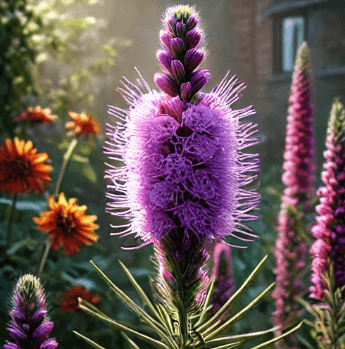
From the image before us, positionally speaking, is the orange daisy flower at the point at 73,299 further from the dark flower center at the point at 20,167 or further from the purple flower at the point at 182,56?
the purple flower at the point at 182,56

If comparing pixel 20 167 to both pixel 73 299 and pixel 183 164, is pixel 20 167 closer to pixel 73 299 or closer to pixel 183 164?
pixel 73 299

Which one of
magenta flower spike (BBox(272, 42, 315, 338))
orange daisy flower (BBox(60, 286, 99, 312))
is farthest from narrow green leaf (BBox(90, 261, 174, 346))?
magenta flower spike (BBox(272, 42, 315, 338))

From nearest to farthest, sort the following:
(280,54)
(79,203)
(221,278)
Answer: (221,278), (79,203), (280,54)

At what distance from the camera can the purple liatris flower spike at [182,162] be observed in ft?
4.64

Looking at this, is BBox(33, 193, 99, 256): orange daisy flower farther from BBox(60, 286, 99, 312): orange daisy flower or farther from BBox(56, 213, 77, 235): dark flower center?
BBox(60, 286, 99, 312): orange daisy flower

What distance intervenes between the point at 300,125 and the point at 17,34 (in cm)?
263

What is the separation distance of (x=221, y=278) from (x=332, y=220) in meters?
0.69

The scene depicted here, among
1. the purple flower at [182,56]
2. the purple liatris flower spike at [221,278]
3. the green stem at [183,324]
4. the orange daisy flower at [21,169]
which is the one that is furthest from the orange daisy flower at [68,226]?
the purple flower at [182,56]

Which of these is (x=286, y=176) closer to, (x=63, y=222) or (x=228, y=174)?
(x=63, y=222)

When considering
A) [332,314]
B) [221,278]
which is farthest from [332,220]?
[221,278]

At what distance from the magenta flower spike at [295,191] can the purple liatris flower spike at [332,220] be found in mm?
927

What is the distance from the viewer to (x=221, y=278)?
243cm

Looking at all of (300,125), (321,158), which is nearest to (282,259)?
(300,125)

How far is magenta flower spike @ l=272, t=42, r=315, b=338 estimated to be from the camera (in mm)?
3107
